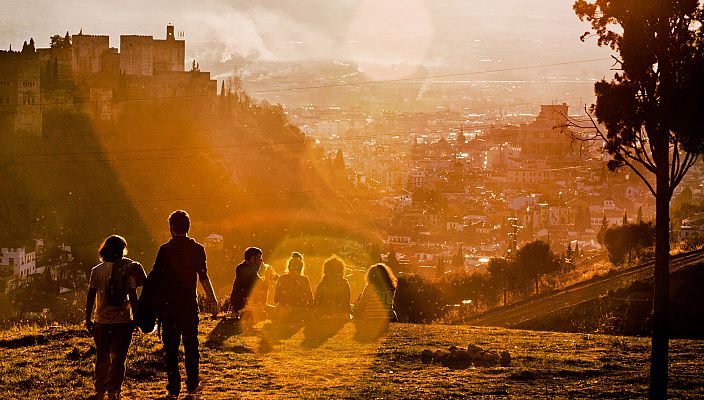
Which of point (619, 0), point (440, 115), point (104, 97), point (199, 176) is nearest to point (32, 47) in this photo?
point (104, 97)

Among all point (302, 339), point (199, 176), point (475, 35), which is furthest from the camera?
point (475, 35)

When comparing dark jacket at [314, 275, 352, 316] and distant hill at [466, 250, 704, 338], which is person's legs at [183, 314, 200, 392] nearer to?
dark jacket at [314, 275, 352, 316]

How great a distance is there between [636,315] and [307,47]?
4507 inches

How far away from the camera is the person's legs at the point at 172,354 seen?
8.77m

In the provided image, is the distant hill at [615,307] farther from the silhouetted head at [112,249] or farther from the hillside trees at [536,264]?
the silhouetted head at [112,249]

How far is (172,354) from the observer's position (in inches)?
346

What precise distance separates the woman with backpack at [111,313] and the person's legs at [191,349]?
570mm

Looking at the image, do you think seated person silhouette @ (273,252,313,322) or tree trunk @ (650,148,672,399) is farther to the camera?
seated person silhouette @ (273,252,313,322)

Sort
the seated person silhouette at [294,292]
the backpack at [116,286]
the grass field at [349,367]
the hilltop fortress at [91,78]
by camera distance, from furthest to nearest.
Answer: the hilltop fortress at [91,78], the seated person silhouette at [294,292], the grass field at [349,367], the backpack at [116,286]

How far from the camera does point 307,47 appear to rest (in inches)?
5034

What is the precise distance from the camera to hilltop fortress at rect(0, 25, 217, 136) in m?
49.6

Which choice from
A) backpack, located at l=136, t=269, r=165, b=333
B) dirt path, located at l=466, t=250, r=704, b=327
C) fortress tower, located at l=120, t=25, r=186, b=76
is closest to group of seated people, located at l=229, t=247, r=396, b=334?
backpack, located at l=136, t=269, r=165, b=333

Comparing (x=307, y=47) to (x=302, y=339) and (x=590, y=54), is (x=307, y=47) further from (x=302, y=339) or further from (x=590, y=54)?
(x=302, y=339)

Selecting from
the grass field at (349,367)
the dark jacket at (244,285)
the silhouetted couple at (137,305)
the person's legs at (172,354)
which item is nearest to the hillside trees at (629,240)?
the grass field at (349,367)
